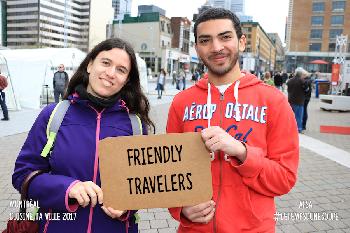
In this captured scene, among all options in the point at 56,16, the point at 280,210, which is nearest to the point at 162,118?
the point at 280,210

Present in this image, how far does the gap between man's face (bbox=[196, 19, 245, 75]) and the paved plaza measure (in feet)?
5.68

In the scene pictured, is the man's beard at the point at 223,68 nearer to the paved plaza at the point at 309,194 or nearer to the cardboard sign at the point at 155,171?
the cardboard sign at the point at 155,171

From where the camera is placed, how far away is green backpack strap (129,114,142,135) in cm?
205

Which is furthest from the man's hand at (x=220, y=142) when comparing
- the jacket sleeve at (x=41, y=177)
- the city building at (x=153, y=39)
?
the city building at (x=153, y=39)

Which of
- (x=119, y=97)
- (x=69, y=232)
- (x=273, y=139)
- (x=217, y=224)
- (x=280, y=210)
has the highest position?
(x=119, y=97)

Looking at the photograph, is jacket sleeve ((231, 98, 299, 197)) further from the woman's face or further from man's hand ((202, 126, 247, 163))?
the woman's face

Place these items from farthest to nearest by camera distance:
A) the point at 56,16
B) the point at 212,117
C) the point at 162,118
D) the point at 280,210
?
the point at 56,16 < the point at 162,118 < the point at 280,210 < the point at 212,117

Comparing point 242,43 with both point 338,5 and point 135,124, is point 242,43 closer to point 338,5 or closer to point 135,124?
point 135,124

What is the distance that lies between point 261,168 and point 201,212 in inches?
14.6

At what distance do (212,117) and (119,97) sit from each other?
61 cm

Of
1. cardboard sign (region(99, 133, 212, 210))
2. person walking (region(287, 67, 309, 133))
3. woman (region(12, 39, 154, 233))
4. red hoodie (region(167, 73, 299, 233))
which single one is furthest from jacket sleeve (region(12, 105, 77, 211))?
person walking (region(287, 67, 309, 133))

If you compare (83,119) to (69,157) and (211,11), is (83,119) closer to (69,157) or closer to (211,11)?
(69,157)

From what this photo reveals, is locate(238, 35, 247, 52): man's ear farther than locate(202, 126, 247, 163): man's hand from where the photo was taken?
Yes

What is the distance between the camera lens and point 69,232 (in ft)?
6.19
